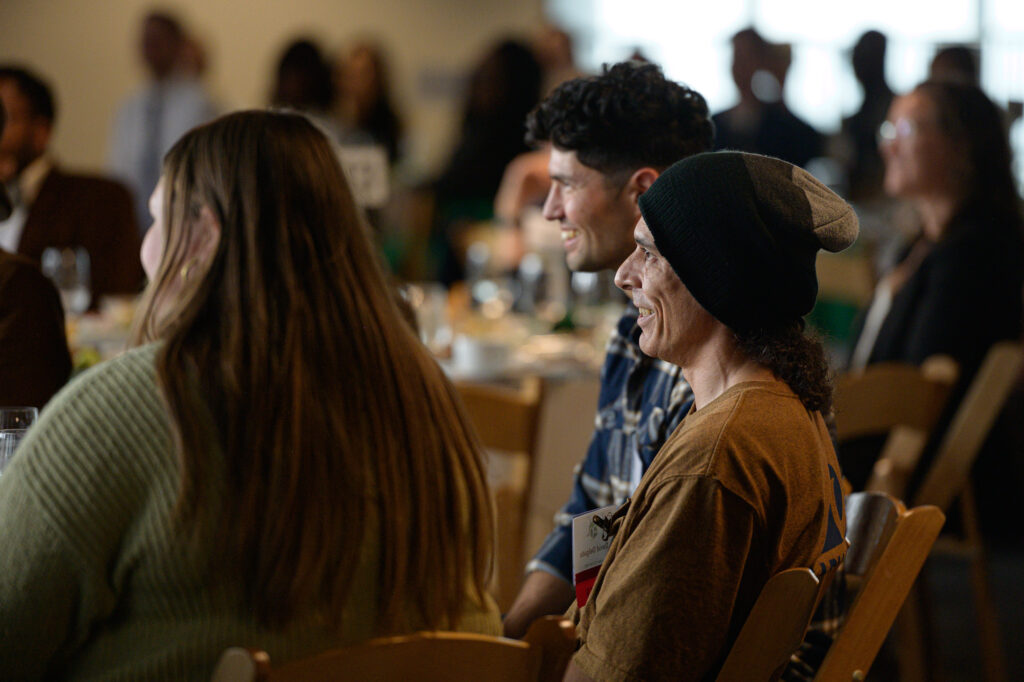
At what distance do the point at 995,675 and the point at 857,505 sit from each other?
1.50m

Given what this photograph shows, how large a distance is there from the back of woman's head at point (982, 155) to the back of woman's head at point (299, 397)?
236 centimetres

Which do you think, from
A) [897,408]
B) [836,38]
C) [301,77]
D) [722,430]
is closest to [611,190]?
[722,430]

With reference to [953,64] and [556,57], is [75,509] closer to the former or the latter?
[953,64]

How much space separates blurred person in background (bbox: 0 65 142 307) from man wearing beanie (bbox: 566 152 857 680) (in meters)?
2.43

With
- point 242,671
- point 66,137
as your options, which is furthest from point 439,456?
point 66,137

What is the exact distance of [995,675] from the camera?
9.48 feet

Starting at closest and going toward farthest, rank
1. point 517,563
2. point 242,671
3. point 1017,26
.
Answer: point 242,671 → point 517,563 → point 1017,26

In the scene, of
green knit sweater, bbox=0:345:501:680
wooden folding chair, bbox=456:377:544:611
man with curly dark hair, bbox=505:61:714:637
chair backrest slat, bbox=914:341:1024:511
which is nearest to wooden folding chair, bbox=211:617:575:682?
green knit sweater, bbox=0:345:501:680

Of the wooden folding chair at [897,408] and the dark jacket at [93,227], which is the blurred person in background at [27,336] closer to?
the wooden folding chair at [897,408]

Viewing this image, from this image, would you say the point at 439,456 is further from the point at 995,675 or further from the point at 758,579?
the point at 995,675

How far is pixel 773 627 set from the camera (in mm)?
1175

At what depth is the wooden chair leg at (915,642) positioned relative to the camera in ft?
9.35

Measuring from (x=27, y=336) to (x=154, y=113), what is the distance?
4977 mm

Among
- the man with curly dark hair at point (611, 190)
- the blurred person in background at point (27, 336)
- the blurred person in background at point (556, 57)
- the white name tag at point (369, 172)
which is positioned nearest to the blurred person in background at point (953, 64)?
the blurred person in background at point (556, 57)
